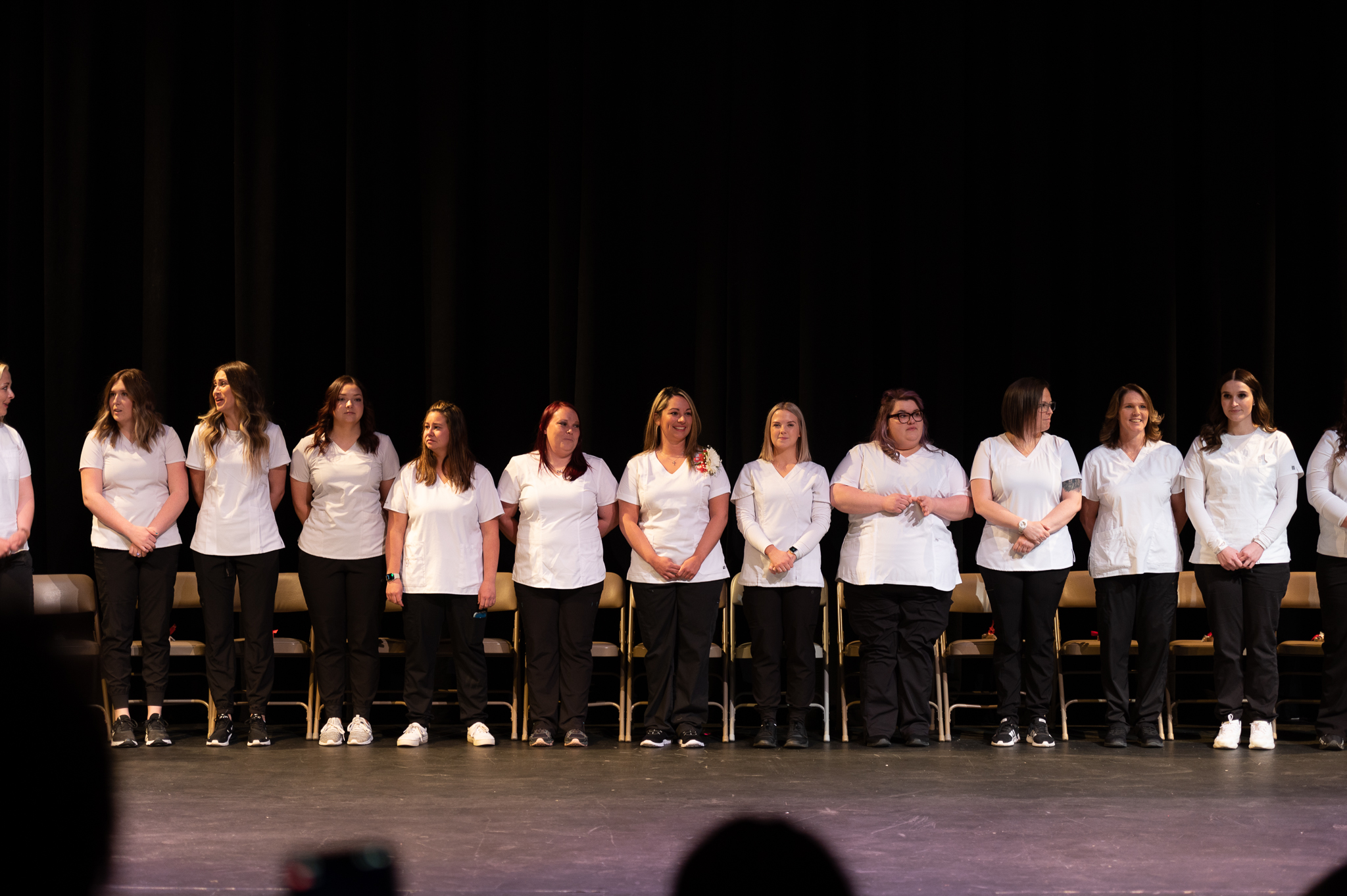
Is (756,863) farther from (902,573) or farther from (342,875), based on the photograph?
(902,573)

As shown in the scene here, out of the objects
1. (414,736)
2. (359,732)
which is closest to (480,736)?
(414,736)

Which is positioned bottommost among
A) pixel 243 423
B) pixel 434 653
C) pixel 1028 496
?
pixel 434 653

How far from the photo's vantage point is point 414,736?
16.9 ft

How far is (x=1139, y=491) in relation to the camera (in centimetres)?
517

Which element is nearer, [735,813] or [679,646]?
[735,813]

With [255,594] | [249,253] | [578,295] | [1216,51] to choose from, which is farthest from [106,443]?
[1216,51]

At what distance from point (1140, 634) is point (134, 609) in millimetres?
4292

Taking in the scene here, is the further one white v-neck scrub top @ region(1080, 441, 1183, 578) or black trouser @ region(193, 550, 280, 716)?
black trouser @ region(193, 550, 280, 716)

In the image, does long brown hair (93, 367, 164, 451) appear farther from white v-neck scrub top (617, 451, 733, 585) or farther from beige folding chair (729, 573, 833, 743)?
beige folding chair (729, 573, 833, 743)

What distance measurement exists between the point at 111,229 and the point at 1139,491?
517 cm

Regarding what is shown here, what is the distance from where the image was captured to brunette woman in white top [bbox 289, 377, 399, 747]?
5.29 m

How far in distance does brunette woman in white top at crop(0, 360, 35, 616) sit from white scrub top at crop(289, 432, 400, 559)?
1060mm

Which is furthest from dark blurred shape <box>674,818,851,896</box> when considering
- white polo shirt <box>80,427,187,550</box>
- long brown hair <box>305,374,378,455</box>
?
white polo shirt <box>80,427,187,550</box>

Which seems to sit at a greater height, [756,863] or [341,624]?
[756,863]
